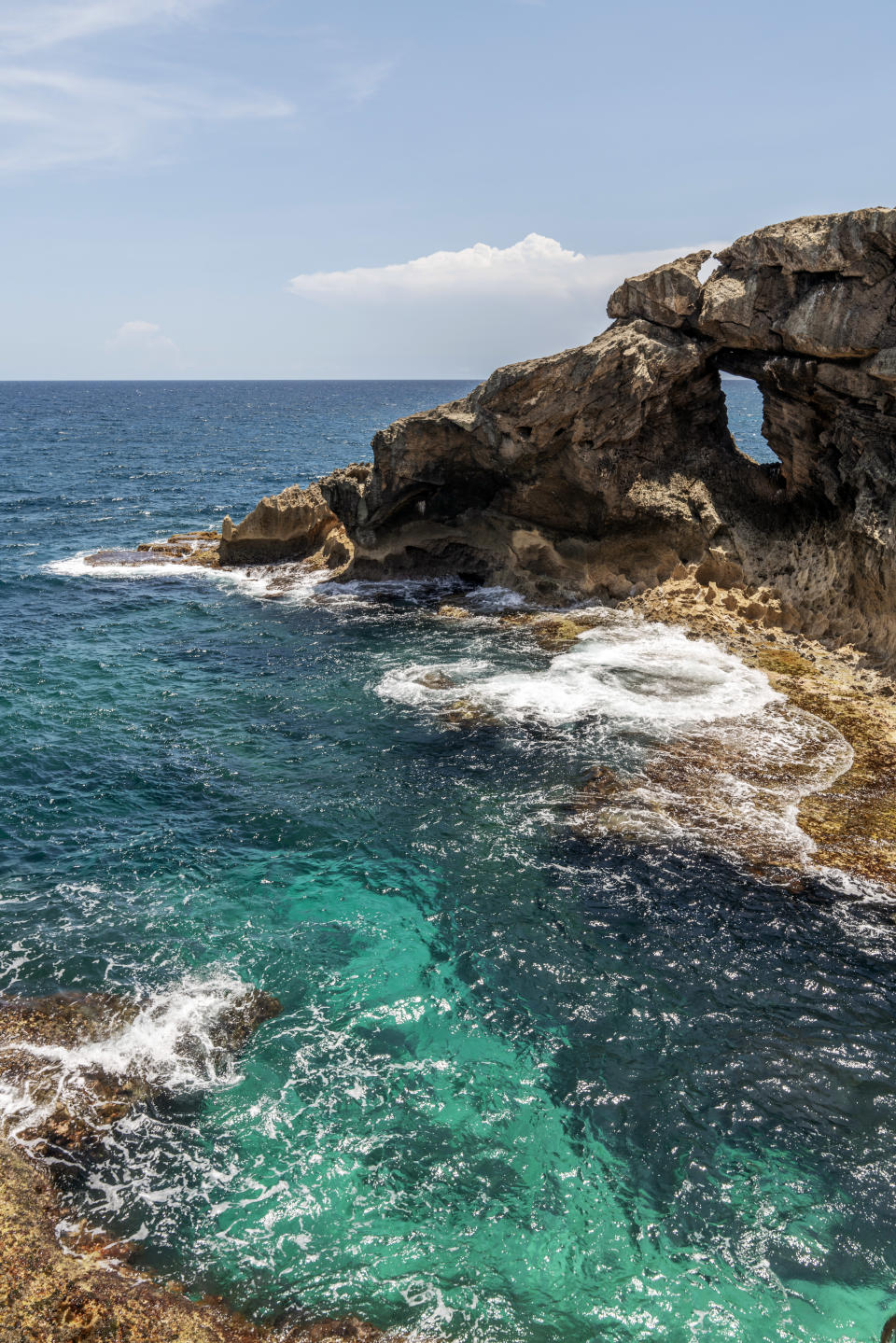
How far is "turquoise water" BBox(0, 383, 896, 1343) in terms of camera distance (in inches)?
392

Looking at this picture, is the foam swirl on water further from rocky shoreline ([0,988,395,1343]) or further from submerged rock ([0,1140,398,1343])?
submerged rock ([0,1140,398,1343])

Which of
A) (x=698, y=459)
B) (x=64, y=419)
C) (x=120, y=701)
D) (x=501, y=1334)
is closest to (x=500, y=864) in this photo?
(x=501, y=1334)

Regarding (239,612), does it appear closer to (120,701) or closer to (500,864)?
(120,701)

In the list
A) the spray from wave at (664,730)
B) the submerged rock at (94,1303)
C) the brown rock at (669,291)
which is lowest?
the submerged rock at (94,1303)

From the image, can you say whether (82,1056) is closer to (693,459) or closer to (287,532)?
(693,459)

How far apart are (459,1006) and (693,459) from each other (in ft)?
80.3

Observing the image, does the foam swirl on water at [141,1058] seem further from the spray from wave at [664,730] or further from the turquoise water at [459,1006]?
the spray from wave at [664,730]

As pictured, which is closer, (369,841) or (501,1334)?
(501,1334)

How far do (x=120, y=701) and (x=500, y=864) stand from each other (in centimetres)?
1441

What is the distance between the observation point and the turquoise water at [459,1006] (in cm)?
995

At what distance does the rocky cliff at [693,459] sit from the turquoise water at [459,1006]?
4.98 metres

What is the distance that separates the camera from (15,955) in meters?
14.6

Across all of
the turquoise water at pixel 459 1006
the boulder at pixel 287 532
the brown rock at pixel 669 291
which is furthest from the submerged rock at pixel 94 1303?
the boulder at pixel 287 532

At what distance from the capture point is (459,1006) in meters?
14.0
